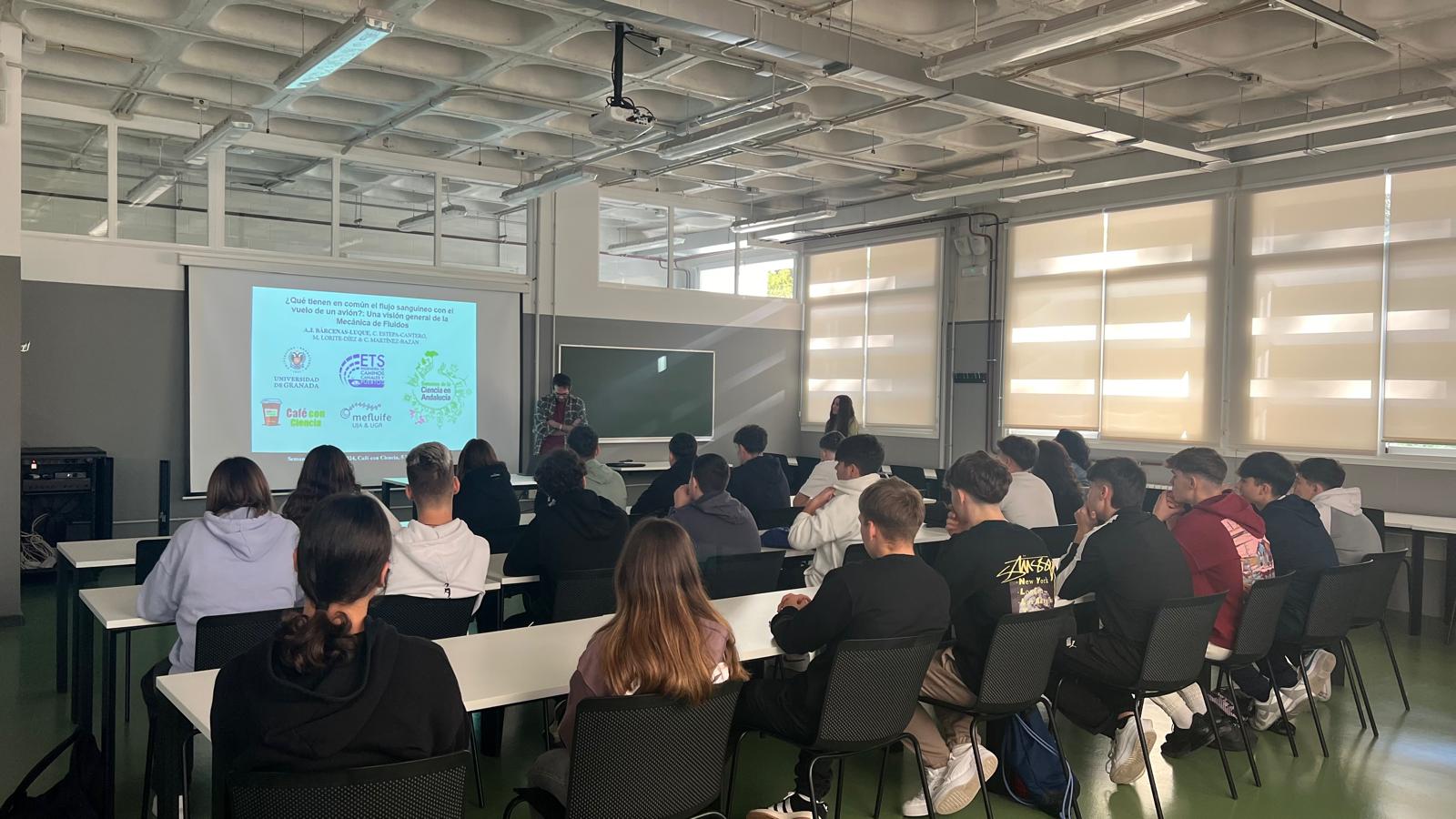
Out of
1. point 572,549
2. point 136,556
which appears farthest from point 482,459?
point 136,556

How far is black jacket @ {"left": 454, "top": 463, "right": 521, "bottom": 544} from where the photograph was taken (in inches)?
191

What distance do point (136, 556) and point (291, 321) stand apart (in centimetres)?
459

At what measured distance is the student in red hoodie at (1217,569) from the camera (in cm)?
379

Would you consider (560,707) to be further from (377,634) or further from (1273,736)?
(1273,736)

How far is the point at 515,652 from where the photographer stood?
9.27ft

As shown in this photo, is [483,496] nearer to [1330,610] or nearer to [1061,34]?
[1061,34]

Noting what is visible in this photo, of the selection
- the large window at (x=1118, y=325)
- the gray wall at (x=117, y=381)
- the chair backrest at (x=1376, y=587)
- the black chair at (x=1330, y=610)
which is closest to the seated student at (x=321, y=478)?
the black chair at (x=1330, y=610)

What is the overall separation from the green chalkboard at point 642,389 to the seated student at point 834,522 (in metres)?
5.38

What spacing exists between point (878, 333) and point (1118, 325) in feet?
9.03

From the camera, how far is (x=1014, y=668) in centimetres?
307

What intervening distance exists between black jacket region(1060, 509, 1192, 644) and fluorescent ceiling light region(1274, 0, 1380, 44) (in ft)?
8.78

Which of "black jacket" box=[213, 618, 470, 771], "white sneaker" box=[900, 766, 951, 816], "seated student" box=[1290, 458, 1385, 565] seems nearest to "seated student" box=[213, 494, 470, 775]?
"black jacket" box=[213, 618, 470, 771]

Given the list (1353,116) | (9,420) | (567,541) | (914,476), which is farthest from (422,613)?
(1353,116)

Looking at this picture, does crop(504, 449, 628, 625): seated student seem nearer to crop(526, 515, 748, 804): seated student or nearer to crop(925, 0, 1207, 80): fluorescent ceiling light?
crop(526, 515, 748, 804): seated student
